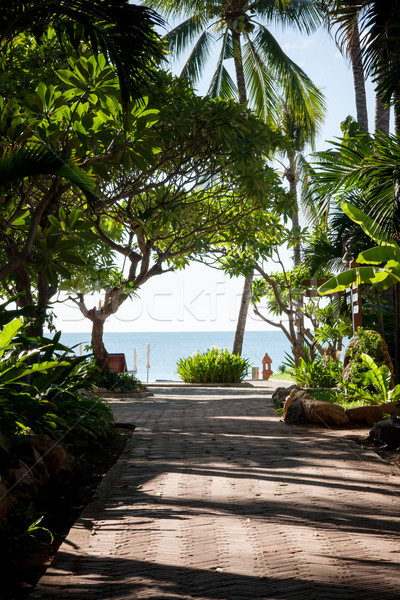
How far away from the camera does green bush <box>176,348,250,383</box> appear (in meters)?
18.2

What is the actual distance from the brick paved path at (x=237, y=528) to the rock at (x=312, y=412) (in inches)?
51.5

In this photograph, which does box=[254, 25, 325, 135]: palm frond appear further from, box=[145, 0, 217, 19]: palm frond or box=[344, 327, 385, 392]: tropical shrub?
box=[344, 327, 385, 392]: tropical shrub

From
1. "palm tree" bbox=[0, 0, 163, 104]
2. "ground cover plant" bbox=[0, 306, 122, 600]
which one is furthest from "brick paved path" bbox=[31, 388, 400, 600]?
"palm tree" bbox=[0, 0, 163, 104]

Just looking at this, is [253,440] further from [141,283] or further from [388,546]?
[141,283]

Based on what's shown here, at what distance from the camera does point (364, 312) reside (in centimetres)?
1336

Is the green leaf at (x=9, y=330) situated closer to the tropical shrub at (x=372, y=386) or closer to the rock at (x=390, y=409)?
the rock at (x=390, y=409)

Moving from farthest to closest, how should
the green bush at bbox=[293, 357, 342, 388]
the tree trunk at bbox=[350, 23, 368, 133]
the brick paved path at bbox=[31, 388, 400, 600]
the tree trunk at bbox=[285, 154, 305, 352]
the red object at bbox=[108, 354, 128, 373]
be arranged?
the tree trunk at bbox=[285, 154, 305, 352]
the red object at bbox=[108, 354, 128, 373]
the tree trunk at bbox=[350, 23, 368, 133]
the green bush at bbox=[293, 357, 342, 388]
the brick paved path at bbox=[31, 388, 400, 600]

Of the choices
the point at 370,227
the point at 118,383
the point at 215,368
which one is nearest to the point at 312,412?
the point at 370,227

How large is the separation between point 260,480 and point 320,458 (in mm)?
1172

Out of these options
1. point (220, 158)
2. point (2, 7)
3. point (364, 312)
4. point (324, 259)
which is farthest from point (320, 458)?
point (324, 259)

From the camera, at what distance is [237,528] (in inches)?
139

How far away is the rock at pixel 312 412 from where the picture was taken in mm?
7926

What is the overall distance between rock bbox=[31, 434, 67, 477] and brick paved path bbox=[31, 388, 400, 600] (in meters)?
0.43

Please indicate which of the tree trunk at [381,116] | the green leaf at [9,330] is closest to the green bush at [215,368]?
the tree trunk at [381,116]
